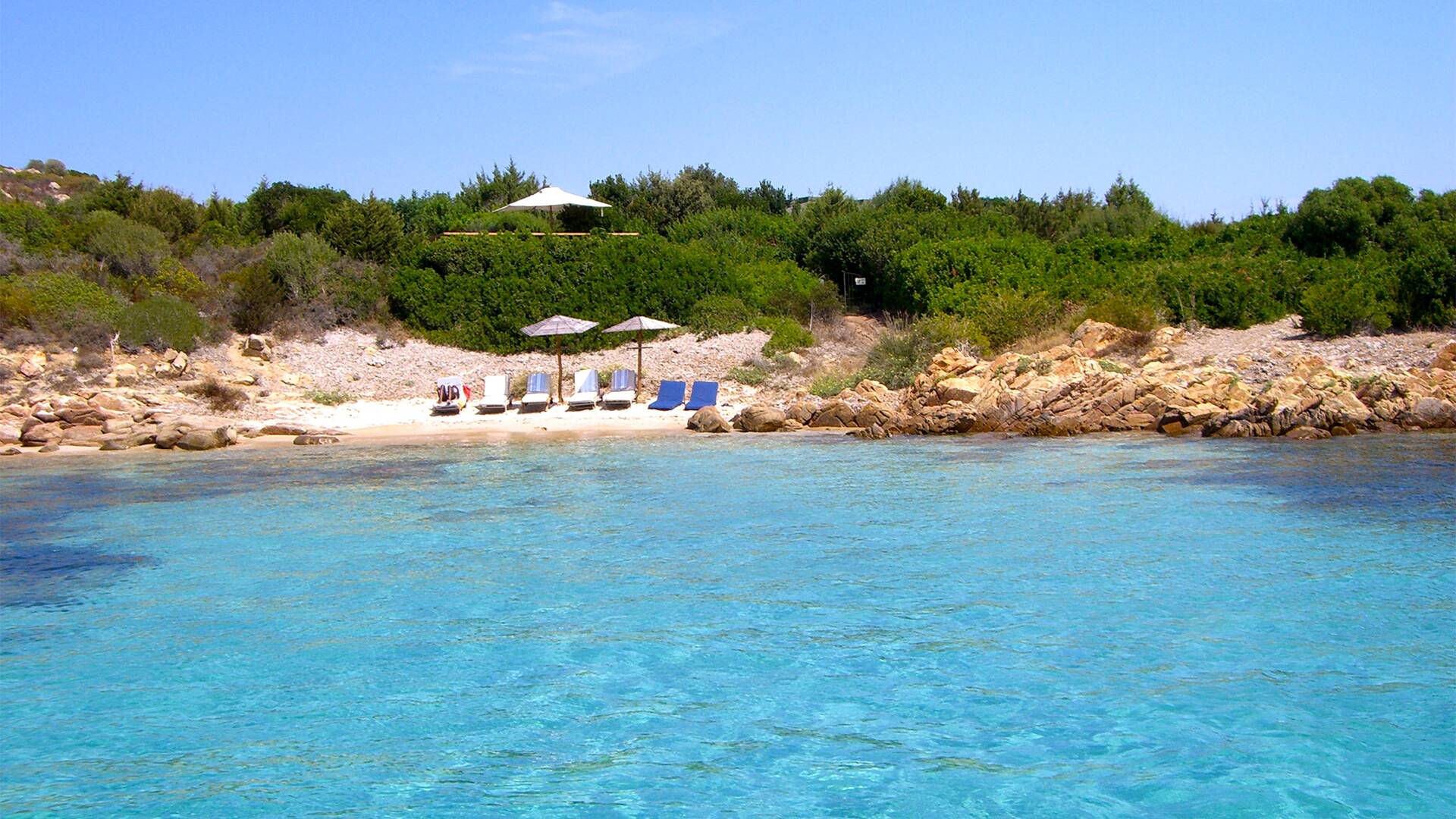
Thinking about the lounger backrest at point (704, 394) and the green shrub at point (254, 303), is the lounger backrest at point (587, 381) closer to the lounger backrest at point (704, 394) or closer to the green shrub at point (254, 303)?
the lounger backrest at point (704, 394)

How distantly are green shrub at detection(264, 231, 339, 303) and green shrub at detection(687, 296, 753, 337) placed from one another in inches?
342

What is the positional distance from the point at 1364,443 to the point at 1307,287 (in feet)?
30.8

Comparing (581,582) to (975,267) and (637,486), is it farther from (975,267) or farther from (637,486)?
(975,267)

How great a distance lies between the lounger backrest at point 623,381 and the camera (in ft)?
72.0

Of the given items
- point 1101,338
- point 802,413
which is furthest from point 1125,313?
point 802,413

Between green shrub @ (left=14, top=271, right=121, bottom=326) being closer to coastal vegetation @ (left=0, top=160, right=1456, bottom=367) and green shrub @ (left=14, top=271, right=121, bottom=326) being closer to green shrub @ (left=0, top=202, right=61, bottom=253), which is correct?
coastal vegetation @ (left=0, top=160, right=1456, bottom=367)

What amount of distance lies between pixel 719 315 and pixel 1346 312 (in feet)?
43.1

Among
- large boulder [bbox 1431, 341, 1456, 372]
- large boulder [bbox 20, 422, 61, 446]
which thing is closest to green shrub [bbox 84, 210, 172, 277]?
large boulder [bbox 20, 422, 61, 446]

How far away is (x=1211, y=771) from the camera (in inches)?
235

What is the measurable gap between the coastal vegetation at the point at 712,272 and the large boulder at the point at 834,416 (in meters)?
2.46

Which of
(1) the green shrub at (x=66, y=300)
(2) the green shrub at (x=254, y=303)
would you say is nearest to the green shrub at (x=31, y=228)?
(1) the green shrub at (x=66, y=300)

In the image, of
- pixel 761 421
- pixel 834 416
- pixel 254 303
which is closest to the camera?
pixel 761 421

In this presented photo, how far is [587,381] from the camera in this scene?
22.2 meters

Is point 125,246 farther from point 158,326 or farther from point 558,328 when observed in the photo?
point 558,328
